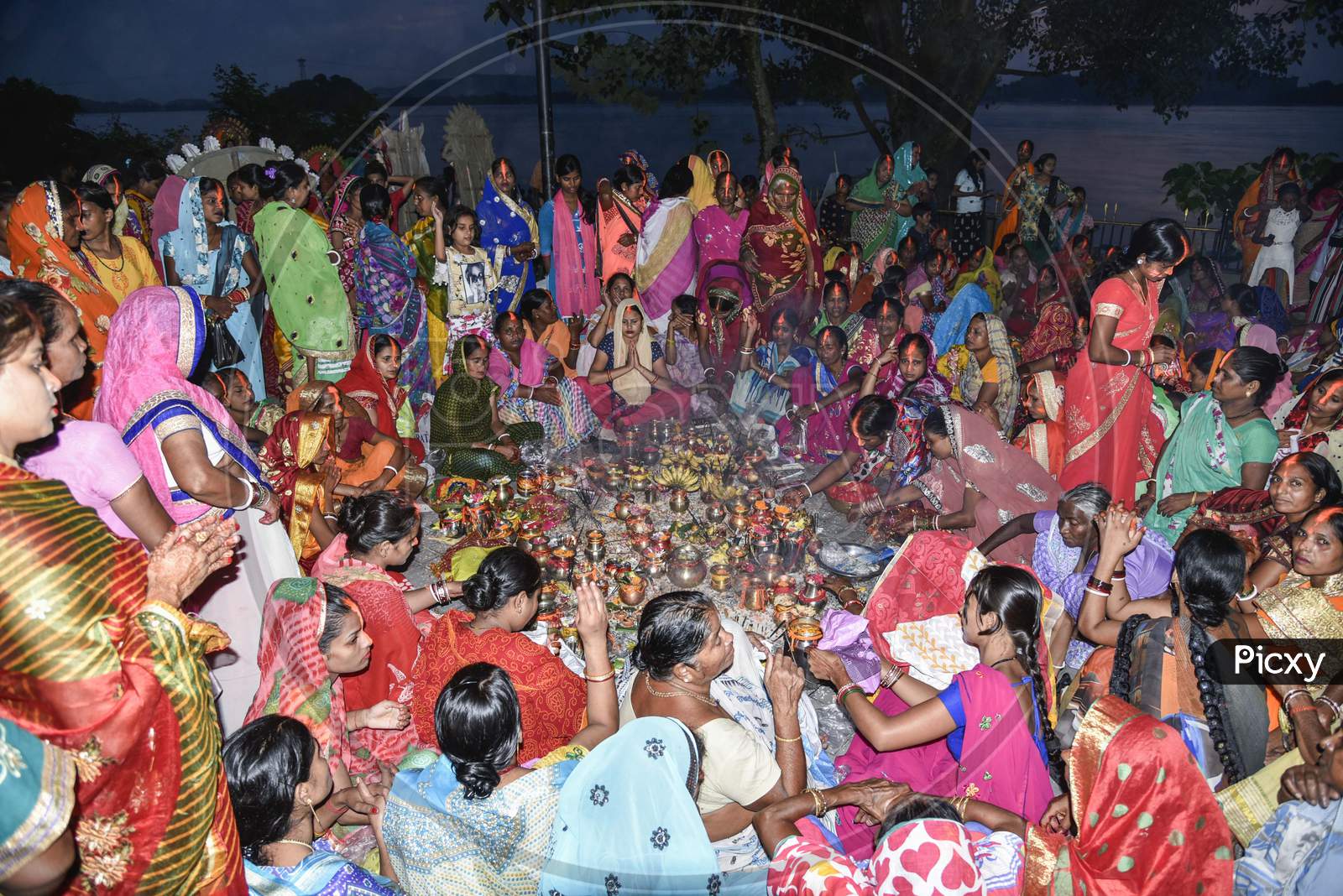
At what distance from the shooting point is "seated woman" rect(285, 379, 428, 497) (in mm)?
4840

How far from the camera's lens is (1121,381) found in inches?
188

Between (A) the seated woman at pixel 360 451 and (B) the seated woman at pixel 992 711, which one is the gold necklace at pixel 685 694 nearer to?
(B) the seated woman at pixel 992 711

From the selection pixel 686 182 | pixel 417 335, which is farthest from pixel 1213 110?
pixel 417 335

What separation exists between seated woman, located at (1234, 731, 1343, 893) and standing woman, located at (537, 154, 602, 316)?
22.5ft

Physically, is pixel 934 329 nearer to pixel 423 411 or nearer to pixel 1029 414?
pixel 1029 414

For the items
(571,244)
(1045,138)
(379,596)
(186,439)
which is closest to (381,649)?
(379,596)

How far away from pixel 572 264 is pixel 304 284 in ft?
9.05

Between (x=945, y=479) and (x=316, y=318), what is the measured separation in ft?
14.5

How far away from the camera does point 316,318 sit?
6188 mm

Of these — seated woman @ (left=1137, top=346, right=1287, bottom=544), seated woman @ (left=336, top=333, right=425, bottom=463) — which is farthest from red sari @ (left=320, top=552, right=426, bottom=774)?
seated woman @ (left=1137, top=346, right=1287, bottom=544)

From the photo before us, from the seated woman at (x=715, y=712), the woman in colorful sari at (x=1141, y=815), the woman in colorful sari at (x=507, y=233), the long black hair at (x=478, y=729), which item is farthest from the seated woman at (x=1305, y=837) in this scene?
the woman in colorful sari at (x=507, y=233)

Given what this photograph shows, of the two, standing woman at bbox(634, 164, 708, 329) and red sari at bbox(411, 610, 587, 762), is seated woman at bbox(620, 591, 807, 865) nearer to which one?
red sari at bbox(411, 610, 587, 762)

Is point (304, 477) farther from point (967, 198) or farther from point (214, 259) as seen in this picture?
point (967, 198)

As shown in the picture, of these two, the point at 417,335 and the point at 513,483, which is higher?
the point at 417,335
